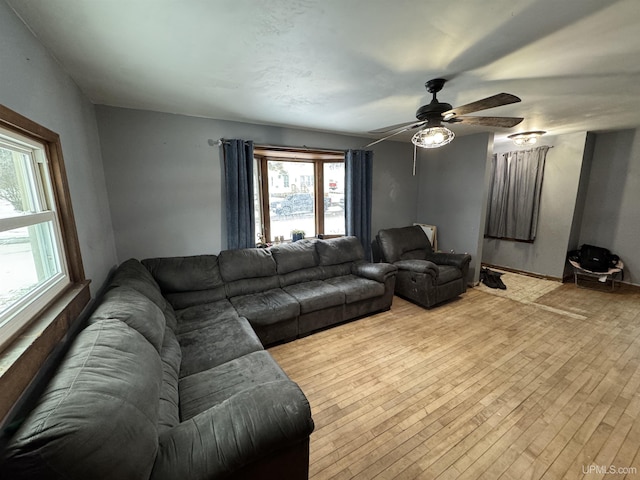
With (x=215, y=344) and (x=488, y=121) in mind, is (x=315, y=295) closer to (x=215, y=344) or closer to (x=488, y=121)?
(x=215, y=344)

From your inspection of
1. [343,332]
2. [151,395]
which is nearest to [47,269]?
[151,395]

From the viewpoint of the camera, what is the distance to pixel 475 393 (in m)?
1.95

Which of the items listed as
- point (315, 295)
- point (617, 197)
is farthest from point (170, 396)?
point (617, 197)

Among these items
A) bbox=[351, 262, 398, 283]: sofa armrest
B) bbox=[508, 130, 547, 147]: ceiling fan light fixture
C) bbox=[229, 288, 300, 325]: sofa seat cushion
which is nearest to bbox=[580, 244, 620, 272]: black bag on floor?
bbox=[508, 130, 547, 147]: ceiling fan light fixture

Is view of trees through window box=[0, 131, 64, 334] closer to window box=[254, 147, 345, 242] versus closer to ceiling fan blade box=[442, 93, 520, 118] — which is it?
window box=[254, 147, 345, 242]

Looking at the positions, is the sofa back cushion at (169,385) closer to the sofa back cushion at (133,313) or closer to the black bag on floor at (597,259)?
the sofa back cushion at (133,313)

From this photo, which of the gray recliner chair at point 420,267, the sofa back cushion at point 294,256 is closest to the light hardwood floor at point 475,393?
the gray recliner chair at point 420,267

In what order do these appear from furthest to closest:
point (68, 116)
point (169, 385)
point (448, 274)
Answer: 1. point (448, 274)
2. point (68, 116)
3. point (169, 385)

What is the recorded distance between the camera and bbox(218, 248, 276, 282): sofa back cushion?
9.24ft

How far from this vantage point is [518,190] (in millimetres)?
4520

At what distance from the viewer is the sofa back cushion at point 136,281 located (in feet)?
6.23

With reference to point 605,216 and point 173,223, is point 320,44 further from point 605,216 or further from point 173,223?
point 605,216

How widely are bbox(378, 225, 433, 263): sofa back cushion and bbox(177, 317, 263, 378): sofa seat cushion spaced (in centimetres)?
248

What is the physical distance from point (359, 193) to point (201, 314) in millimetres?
2733
